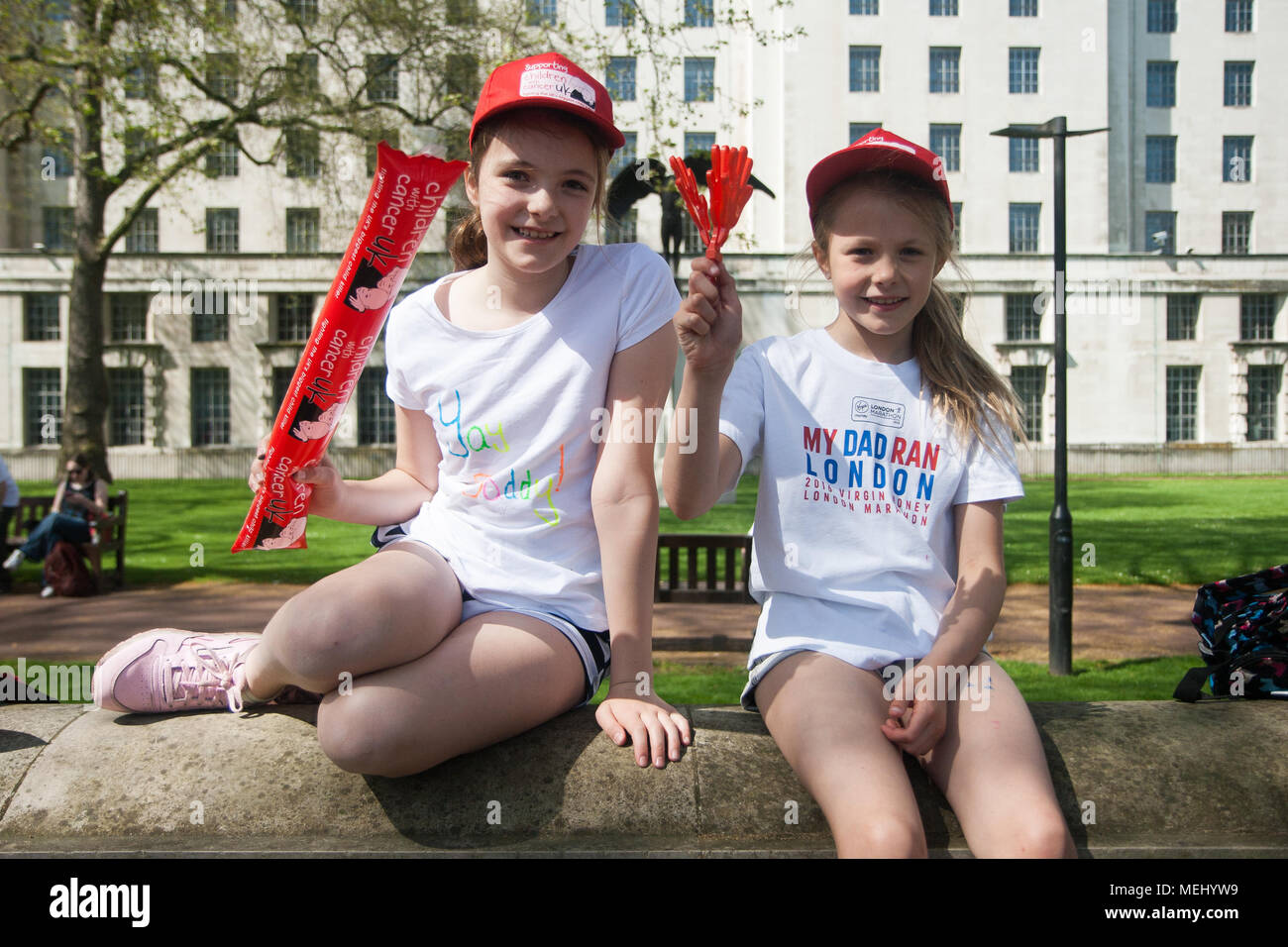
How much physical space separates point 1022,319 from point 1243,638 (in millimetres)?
36486

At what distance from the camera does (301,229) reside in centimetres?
3675

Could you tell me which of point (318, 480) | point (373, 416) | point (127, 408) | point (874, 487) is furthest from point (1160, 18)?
point (318, 480)

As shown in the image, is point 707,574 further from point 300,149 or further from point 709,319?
point 300,149

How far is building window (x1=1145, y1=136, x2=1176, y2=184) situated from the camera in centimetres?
3681

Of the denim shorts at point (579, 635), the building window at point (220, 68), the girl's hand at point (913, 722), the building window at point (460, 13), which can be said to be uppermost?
the building window at point (460, 13)

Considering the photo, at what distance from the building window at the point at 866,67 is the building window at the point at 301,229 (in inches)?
762

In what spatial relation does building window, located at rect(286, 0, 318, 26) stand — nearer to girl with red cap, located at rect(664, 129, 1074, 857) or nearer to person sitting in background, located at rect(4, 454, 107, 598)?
person sitting in background, located at rect(4, 454, 107, 598)

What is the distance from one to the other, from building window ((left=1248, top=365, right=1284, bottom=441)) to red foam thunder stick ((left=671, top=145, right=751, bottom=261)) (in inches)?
1541

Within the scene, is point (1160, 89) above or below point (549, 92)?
above

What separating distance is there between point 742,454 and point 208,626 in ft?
24.3

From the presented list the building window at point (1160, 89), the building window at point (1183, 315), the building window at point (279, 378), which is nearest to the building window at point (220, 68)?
the building window at point (279, 378)

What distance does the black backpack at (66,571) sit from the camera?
10062 mm

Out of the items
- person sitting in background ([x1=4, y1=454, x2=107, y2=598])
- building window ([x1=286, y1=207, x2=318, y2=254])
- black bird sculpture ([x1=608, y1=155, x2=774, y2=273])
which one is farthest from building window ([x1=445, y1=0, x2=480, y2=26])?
building window ([x1=286, y1=207, x2=318, y2=254])

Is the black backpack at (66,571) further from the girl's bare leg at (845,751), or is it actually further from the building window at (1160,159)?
the building window at (1160,159)
